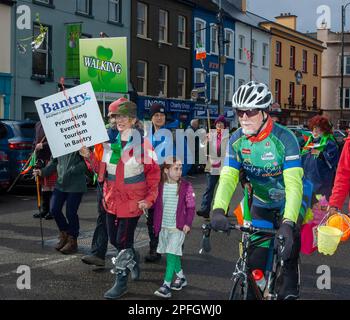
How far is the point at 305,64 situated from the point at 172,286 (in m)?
46.5

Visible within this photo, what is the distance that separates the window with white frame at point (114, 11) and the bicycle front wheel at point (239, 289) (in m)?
24.5

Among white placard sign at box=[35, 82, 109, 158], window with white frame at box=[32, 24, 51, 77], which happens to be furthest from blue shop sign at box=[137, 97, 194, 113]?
white placard sign at box=[35, 82, 109, 158]

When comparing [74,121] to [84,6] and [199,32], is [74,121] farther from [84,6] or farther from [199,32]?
[199,32]

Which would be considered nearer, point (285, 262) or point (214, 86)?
point (285, 262)

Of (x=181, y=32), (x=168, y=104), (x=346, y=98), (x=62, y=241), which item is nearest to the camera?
(x=62, y=241)

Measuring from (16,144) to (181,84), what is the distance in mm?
20906

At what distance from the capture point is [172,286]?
235 inches

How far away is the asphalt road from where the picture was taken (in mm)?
5777

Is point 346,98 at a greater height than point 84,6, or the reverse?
point 84,6

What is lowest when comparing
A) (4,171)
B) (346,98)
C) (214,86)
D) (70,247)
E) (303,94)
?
(70,247)

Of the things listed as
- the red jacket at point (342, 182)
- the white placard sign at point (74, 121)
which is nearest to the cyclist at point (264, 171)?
the red jacket at point (342, 182)

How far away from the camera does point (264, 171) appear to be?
423 cm

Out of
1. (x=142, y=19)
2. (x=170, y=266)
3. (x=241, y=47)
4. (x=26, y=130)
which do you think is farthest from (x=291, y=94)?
(x=170, y=266)

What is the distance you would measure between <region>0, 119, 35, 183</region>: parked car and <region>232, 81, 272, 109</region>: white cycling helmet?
922 cm
